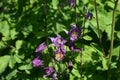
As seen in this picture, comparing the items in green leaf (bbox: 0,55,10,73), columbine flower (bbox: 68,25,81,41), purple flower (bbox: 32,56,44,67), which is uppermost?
columbine flower (bbox: 68,25,81,41)

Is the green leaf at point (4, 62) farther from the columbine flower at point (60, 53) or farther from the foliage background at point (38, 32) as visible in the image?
the columbine flower at point (60, 53)

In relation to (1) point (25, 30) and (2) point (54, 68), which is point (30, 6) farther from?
(2) point (54, 68)

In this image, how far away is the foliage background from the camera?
3.44 metres

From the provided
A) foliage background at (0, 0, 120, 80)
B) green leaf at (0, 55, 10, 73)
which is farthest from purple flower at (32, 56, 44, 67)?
green leaf at (0, 55, 10, 73)

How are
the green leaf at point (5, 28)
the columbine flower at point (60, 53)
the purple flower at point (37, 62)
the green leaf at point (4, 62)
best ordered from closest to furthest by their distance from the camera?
1. the columbine flower at point (60, 53)
2. the purple flower at point (37, 62)
3. the green leaf at point (4, 62)
4. the green leaf at point (5, 28)

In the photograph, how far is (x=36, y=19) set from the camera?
12.9 feet

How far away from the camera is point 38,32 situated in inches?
147

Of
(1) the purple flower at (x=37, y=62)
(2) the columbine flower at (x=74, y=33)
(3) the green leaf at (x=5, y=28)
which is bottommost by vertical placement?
(1) the purple flower at (x=37, y=62)

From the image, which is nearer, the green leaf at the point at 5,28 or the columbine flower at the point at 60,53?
the columbine flower at the point at 60,53

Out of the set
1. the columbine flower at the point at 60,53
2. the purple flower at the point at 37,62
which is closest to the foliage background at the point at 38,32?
the purple flower at the point at 37,62

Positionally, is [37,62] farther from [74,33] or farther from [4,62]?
Answer: [4,62]

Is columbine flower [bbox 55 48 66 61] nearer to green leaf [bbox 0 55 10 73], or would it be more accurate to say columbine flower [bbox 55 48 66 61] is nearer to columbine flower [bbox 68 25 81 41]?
columbine flower [bbox 68 25 81 41]

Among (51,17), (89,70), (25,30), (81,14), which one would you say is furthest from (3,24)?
(89,70)

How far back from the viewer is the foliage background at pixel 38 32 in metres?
3.44
